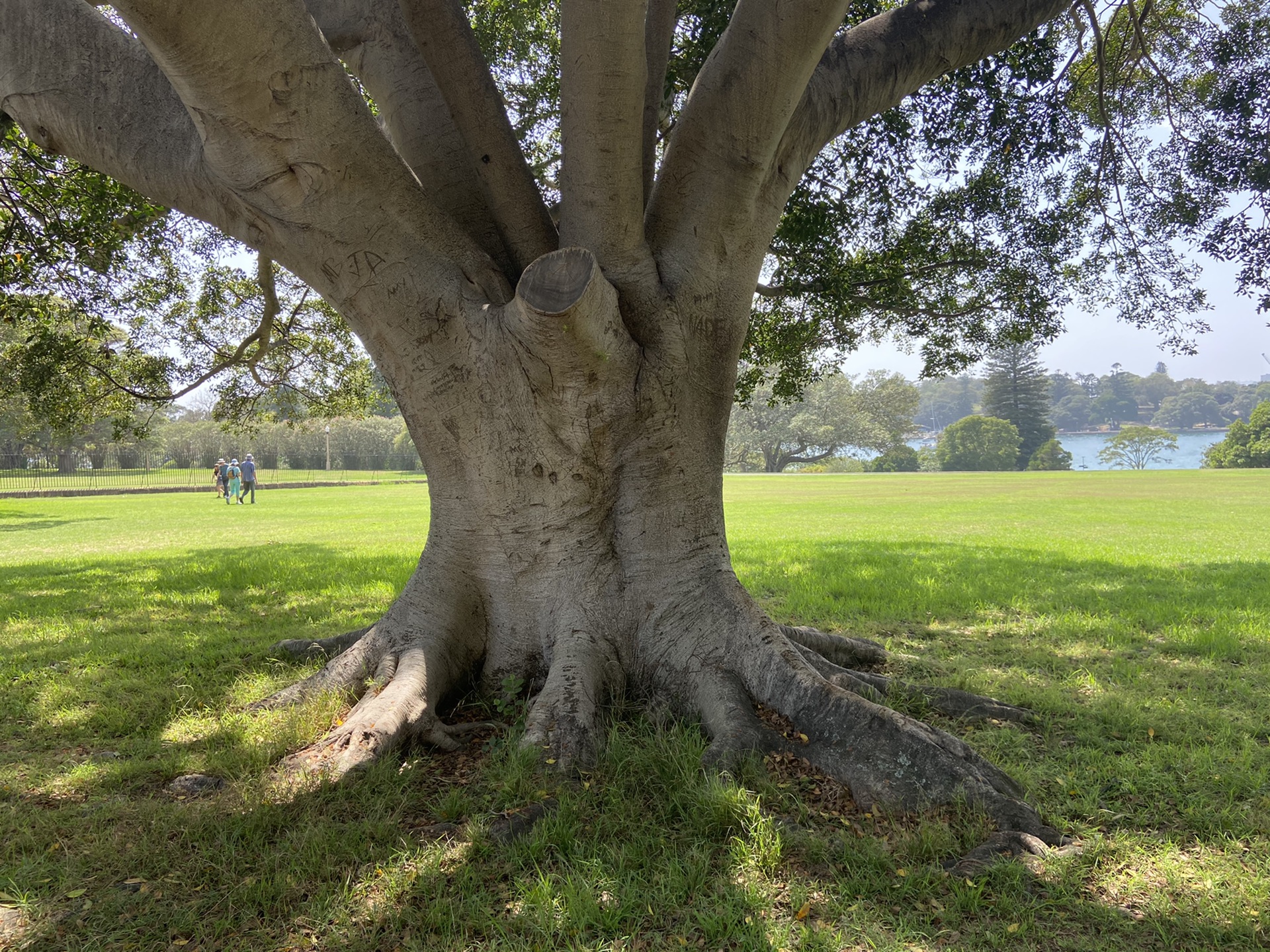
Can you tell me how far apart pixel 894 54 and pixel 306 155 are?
3.47m

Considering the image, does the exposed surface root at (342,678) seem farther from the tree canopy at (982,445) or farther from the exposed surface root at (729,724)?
the tree canopy at (982,445)

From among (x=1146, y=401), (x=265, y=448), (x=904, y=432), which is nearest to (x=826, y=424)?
(x=904, y=432)

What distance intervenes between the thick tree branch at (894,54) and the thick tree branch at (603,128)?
1104mm

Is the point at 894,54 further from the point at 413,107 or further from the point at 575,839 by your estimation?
the point at 575,839

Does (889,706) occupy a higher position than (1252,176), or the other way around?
(1252,176)

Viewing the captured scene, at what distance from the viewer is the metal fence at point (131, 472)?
115ft

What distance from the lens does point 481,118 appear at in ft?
12.9

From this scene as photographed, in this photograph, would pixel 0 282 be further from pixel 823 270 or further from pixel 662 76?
pixel 823 270

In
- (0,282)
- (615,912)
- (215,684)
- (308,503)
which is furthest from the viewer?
(308,503)

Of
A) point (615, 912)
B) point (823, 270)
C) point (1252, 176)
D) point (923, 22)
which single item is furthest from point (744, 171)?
point (1252, 176)

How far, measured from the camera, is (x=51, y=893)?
2.20 m

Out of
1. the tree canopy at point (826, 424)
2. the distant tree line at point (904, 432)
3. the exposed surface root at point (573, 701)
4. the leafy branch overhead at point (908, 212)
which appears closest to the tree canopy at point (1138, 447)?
the distant tree line at point (904, 432)

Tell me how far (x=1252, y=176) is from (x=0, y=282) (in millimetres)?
11726

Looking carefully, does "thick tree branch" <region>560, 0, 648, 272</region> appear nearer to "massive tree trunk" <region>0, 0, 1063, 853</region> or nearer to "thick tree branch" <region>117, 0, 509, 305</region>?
"massive tree trunk" <region>0, 0, 1063, 853</region>
